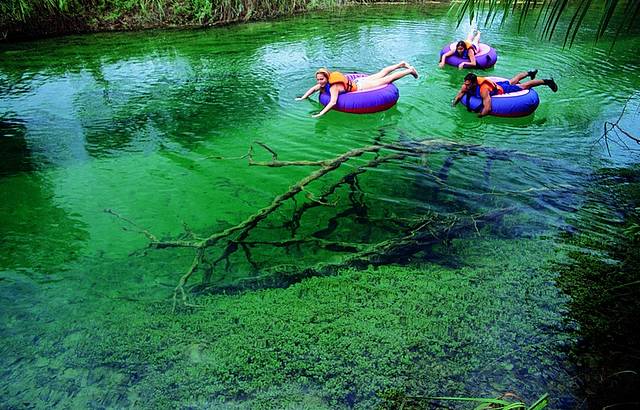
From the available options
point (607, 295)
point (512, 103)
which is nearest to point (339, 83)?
point (512, 103)

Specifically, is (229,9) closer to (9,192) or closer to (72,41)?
(72,41)

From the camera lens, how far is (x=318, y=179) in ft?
15.3

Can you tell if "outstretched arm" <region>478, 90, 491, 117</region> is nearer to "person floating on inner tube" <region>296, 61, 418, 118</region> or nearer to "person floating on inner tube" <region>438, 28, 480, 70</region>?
"person floating on inner tube" <region>296, 61, 418, 118</region>

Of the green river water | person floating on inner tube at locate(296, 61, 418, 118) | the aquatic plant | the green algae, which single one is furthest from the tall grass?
the green algae

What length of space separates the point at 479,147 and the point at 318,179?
1965mm

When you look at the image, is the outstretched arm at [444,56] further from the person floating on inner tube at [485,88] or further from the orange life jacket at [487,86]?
the orange life jacket at [487,86]

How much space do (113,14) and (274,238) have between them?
902 centimetres

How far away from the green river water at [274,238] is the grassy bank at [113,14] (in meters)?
2.39

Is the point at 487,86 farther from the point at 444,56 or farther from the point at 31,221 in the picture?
the point at 31,221

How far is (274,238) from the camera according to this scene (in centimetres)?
379

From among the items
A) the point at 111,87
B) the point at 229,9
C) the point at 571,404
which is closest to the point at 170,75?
the point at 111,87

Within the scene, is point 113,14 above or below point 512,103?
above

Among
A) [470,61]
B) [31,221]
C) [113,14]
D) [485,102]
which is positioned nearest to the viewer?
[31,221]

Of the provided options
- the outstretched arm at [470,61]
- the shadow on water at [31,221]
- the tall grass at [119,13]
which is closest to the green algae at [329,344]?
the shadow on water at [31,221]
